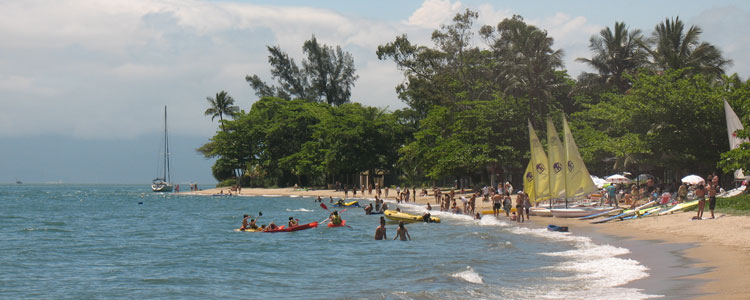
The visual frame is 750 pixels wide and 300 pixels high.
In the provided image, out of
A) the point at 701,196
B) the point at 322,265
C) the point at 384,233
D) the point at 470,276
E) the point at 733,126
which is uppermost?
the point at 733,126

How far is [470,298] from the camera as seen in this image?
17578 mm

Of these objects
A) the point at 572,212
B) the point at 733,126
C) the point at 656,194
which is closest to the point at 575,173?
the point at 572,212

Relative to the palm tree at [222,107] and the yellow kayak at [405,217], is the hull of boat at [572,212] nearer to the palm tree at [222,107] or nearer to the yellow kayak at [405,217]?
the yellow kayak at [405,217]

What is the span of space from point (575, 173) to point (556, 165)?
1.13m

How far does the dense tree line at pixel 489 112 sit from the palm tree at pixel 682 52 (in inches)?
4.1

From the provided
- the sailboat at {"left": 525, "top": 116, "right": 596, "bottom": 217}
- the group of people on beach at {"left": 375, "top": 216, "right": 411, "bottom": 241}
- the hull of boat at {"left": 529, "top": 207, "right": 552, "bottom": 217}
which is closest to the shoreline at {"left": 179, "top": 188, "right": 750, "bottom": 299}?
the hull of boat at {"left": 529, "top": 207, "right": 552, "bottom": 217}

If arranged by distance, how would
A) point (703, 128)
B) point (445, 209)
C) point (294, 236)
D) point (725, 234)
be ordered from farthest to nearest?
point (445, 209)
point (703, 128)
point (294, 236)
point (725, 234)

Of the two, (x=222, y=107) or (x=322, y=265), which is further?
(x=222, y=107)

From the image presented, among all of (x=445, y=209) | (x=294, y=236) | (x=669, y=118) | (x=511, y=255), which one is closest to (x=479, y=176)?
(x=445, y=209)

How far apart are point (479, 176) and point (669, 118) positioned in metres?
30.5

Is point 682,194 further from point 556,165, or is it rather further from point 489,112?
point 489,112

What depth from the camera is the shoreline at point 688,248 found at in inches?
634

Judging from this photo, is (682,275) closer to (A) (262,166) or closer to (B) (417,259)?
(B) (417,259)

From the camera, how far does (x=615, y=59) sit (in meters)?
65.2
